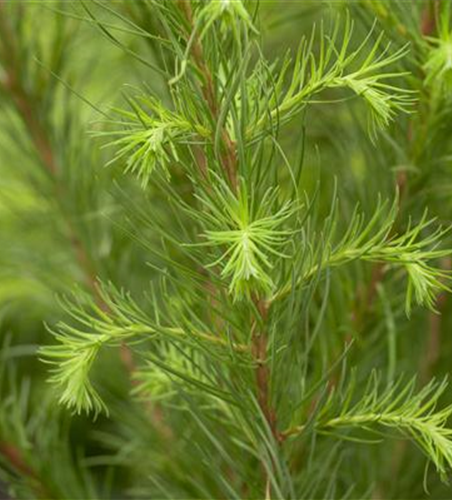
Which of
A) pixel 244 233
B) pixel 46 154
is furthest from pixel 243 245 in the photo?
pixel 46 154

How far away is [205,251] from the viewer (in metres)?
0.42

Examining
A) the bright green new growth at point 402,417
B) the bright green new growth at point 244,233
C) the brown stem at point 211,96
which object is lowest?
the bright green new growth at point 402,417

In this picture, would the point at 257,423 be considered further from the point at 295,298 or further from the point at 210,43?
the point at 210,43

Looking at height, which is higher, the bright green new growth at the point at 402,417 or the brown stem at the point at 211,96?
the brown stem at the point at 211,96

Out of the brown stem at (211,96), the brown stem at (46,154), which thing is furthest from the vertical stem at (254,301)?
the brown stem at (46,154)

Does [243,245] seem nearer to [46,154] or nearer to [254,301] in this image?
[254,301]

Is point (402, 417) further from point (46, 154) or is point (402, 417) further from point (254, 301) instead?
point (46, 154)

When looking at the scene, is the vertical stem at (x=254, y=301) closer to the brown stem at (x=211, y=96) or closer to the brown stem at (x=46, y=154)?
the brown stem at (x=211, y=96)

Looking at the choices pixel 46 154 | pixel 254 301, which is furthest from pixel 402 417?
pixel 46 154

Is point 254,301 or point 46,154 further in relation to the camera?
point 46,154

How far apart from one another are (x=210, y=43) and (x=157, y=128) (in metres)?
0.05

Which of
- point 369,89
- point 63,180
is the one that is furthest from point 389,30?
point 63,180

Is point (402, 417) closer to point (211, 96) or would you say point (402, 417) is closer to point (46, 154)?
point (211, 96)

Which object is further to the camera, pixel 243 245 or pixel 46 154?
pixel 46 154
